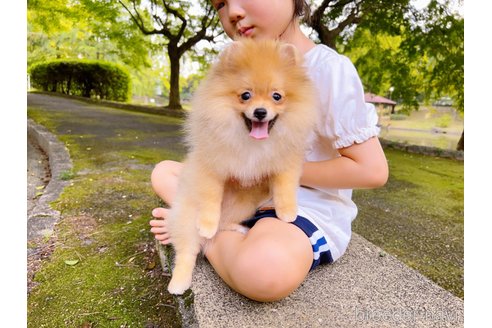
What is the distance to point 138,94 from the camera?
23.7 m

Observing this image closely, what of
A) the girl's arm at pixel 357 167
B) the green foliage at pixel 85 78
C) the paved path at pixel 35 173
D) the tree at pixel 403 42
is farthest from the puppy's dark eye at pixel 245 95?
the green foliage at pixel 85 78

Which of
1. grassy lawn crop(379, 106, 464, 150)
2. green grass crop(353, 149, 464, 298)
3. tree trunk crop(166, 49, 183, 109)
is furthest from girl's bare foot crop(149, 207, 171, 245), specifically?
grassy lawn crop(379, 106, 464, 150)

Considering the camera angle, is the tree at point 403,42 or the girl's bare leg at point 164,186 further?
the tree at point 403,42

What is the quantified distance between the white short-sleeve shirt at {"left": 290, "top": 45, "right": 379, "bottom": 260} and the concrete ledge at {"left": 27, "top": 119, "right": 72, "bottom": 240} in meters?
1.86

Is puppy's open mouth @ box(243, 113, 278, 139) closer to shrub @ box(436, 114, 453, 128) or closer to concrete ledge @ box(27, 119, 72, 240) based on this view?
concrete ledge @ box(27, 119, 72, 240)

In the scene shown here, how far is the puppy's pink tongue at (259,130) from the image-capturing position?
1207mm

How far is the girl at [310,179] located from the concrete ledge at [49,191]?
154 centimetres

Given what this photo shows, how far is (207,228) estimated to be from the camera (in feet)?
4.67

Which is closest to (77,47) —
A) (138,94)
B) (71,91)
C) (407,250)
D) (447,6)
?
(71,91)

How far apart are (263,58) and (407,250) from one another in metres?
2.08

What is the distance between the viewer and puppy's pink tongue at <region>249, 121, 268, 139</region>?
3.96 ft

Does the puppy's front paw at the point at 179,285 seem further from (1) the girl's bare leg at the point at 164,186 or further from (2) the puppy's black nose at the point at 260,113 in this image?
(2) the puppy's black nose at the point at 260,113

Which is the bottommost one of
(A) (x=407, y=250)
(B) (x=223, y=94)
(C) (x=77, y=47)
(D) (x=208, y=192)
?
(A) (x=407, y=250)

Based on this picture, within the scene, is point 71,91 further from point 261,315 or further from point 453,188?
point 261,315
